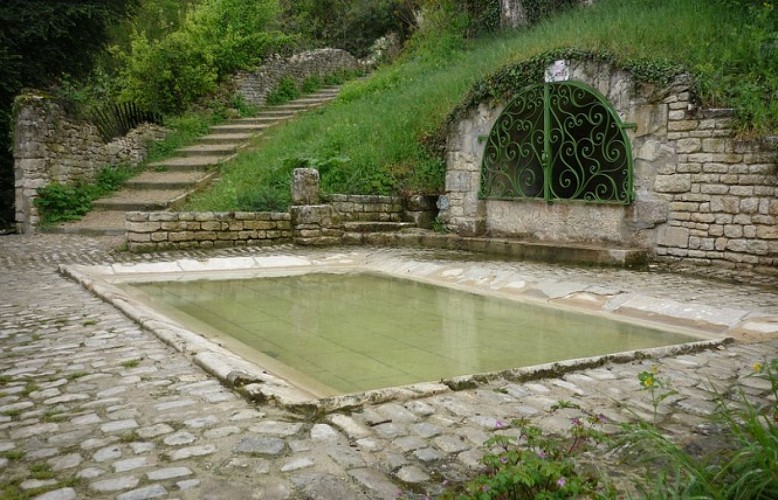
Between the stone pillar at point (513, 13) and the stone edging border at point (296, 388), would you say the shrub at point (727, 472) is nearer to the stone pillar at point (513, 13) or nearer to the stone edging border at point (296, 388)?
the stone edging border at point (296, 388)

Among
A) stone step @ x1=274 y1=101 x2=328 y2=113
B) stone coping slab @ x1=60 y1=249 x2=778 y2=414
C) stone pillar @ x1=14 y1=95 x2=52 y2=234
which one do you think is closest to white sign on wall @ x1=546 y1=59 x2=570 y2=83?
stone coping slab @ x1=60 y1=249 x2=778 y2=414

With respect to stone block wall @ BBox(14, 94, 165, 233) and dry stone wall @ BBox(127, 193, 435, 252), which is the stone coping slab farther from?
stone block wall @ BBox(14, 94, 165, 233)

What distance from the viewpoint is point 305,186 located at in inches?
448

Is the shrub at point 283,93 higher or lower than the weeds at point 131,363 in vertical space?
higher

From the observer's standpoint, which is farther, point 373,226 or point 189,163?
point 189,163

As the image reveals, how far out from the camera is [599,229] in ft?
30.8

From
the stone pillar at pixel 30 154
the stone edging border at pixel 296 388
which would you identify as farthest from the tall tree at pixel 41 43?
the stone edging border at pixel 296 388

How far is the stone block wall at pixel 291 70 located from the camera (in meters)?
20.2

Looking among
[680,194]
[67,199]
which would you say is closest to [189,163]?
[67,199]

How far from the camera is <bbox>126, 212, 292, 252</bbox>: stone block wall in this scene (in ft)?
33.2

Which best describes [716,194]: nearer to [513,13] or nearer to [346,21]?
[513,13]

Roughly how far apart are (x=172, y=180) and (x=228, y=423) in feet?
39.9

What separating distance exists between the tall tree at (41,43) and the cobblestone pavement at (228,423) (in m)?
11.2

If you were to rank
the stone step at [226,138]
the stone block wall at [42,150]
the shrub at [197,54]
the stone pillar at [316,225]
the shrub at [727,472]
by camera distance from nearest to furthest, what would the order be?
the shrub at [727,472], the stone pillar at [316,225], the stone block wall at [42,150], the stone step at [226,138], the shrub at [197,54]
